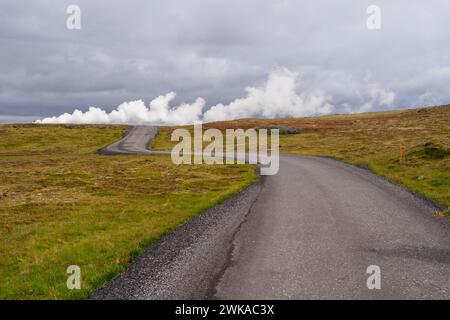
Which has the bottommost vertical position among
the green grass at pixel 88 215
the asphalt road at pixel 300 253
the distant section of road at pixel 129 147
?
the green grass at pixel 88 215

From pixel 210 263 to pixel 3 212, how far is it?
1626 centimetres

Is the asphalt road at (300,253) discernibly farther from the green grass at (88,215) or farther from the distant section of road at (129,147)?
the distant section of road at (129,147)

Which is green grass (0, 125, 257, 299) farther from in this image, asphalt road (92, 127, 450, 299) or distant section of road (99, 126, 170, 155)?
distant section of road (99, 126, 170, 155)

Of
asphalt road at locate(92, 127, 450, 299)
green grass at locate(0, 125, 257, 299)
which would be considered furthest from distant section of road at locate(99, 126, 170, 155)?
asphalt road at locate(92, 127, 450, 299)

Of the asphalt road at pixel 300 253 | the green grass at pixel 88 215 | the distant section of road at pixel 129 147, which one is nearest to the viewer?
the asphalt road at pixel 300 253

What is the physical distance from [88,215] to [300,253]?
12.5m

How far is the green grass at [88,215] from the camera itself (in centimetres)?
1069

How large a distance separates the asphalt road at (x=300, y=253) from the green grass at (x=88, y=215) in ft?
4.21

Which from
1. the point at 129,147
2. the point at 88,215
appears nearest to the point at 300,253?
the point at 88,215

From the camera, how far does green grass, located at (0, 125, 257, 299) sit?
10688 millimetres

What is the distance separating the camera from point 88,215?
18.8 meters

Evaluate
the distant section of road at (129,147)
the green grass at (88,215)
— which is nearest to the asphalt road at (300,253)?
the green grass at (88,215)

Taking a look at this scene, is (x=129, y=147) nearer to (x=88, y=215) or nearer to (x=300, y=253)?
(x=88, y=215)
